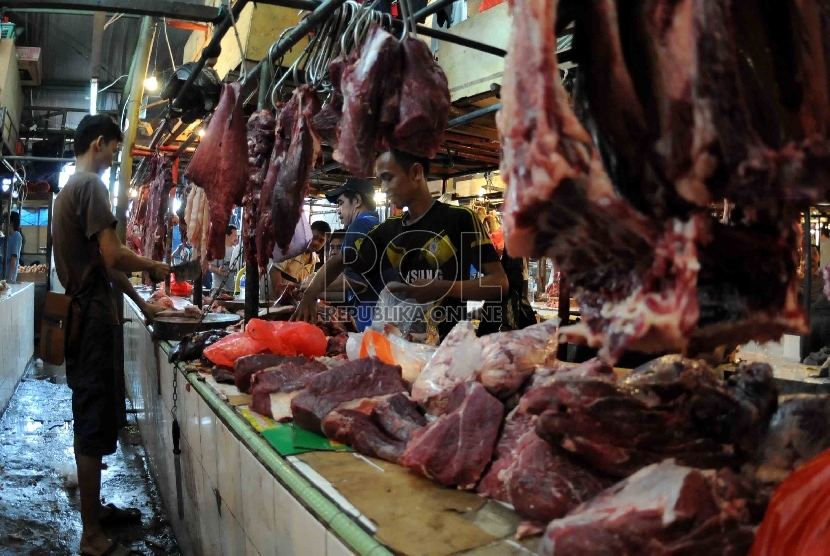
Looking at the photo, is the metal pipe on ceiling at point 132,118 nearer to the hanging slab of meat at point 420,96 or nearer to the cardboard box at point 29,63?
the hanging slab of meat at point 420,96

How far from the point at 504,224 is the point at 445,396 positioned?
1.29m

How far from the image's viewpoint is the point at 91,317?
3846mm

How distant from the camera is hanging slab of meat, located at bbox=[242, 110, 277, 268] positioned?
335 centimetres

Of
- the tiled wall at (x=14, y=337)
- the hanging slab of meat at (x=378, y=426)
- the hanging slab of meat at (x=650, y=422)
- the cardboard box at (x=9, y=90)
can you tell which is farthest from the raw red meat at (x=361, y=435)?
the cardboard box at (x=9, y=90)

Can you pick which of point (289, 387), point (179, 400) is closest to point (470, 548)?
point (289, 387)

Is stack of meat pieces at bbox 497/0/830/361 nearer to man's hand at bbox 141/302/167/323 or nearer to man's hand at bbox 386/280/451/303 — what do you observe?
man's hand at bbox 386/280/451/303

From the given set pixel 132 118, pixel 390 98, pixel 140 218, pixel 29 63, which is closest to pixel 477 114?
pixel 390 98

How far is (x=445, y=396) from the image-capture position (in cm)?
215

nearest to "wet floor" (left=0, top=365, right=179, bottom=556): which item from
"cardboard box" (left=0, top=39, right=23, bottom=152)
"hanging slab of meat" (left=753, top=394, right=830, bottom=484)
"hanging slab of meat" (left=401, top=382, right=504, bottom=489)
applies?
"hanging slab of meat" (left=401, top=382, right=504, bottom=489)

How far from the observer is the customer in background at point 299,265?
24.9ft

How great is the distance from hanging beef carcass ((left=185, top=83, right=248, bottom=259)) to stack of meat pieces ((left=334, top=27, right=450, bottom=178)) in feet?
5.11

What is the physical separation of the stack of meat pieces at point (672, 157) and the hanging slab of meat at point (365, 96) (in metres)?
1.39

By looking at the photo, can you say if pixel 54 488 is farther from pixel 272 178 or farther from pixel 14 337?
pixel 14 337

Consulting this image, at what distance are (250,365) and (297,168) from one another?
3.24 ft
